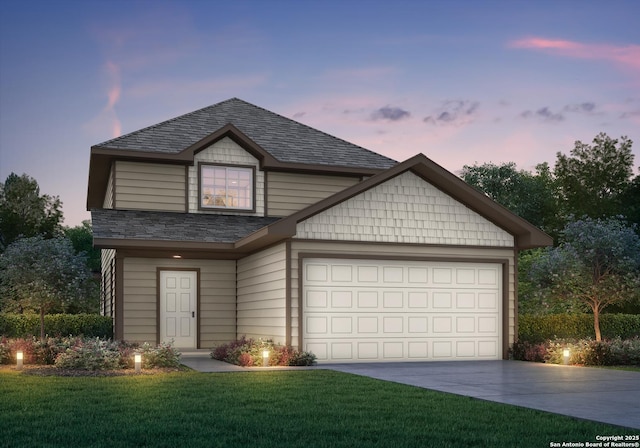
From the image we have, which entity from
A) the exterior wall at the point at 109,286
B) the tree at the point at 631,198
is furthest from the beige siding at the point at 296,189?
the tree at the point at 631,198

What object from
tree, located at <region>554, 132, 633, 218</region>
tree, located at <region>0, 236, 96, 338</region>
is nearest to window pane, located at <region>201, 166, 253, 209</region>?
tree, located at <region>0, 236, 96, 338</region>

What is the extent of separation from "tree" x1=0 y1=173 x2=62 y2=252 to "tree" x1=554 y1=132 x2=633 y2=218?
39428 mm

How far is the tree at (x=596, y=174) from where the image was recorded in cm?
5851

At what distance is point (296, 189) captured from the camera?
79.5ft

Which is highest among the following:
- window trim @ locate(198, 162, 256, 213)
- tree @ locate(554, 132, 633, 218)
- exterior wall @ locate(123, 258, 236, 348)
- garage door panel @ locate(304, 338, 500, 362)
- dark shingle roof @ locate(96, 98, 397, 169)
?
tree @ locate(554, 132, 633, 218)

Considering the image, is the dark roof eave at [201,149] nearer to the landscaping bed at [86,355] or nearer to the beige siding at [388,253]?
the beige siding at [388,253]

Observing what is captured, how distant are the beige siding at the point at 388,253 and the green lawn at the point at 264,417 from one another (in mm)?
5103

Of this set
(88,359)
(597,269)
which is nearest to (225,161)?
(88,359)

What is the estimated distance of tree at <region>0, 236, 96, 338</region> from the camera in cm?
2334

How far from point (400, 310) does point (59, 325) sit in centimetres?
1104

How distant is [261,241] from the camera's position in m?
18.7

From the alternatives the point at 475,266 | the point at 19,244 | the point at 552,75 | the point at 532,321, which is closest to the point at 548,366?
the point at 475,266

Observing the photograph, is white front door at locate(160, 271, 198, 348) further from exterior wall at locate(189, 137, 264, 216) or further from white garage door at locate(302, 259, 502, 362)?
white garage door at locate(302, 259, 502, 362)

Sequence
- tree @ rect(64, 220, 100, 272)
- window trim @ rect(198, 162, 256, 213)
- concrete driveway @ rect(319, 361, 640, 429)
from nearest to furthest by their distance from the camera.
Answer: concrete driveway @ rect(319, 361, 640, 429) → window trim @ rect(198, 162, 256, 213) → tree @ rect(64, 220, 100, 272)
